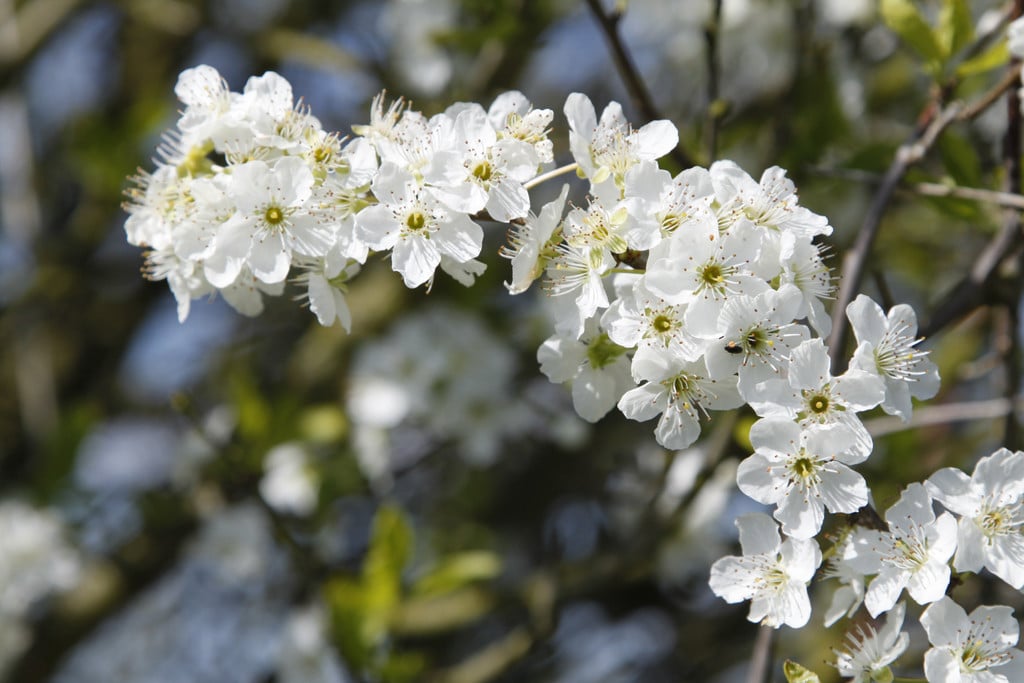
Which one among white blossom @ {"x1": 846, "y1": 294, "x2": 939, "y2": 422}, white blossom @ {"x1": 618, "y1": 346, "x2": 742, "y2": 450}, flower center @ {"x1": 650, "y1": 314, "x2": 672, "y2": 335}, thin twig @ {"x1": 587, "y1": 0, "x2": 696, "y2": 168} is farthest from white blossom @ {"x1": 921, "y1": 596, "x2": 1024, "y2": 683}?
thin twig @ {"x1": 587, "y1": 0, "x2": 696, "y2": 168}

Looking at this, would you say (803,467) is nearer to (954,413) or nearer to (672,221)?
(672,221)

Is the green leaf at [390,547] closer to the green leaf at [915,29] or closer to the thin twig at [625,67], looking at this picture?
the thin twig at [625,67]

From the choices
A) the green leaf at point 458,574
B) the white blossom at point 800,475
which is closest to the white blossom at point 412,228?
the white blossom at point 800,475

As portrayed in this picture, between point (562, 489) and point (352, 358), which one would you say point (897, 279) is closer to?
point (562, 489)

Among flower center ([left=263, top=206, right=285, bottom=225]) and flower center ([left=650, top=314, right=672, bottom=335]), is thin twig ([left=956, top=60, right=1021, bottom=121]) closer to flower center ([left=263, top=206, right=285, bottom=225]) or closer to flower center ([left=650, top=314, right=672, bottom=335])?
flower center ([left=650, top=314, right=672, bottom=335])

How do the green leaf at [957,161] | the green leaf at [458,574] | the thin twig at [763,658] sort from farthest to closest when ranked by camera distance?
the green leaf at [458,574]
the green leaf at [957,161]
the thin twig at [763,658]

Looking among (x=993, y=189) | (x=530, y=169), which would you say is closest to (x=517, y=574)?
(x=993, y=189)

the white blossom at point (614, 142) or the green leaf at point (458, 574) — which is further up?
the white blossom at point (614, 142)
